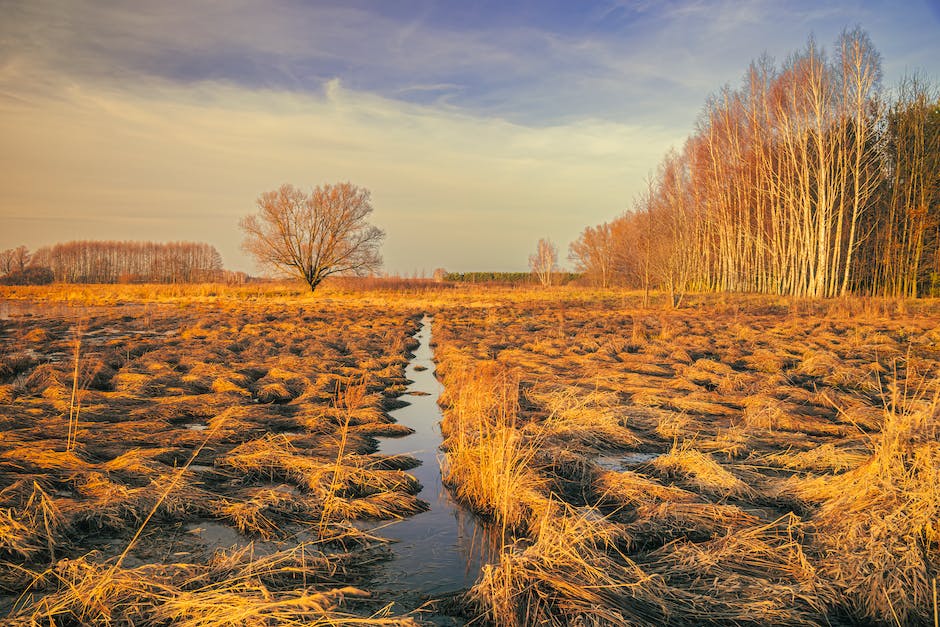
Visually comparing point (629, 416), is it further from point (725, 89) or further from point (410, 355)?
point (725, 89)

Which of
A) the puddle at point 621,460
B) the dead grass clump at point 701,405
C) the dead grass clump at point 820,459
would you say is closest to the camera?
the dead grass clump at point 820,459

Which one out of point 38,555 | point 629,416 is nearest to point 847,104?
point 629,416

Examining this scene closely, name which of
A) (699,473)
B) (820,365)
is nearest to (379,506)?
(699,473)

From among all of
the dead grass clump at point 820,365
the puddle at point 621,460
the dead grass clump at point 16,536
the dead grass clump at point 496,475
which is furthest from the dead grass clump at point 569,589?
the dead grass clump at point 820,365

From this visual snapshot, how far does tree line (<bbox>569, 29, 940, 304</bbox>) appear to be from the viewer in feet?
83.9

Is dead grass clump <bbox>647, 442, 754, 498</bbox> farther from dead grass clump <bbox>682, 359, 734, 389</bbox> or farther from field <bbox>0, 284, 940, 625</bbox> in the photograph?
dead grass clump <bbox>682, 359, 734, 389</bbox>

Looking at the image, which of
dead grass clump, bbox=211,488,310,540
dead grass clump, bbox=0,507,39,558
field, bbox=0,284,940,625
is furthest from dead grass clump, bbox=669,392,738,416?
dead grass clump, bbox=0,507,39,558

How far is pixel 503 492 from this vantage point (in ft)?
15.7

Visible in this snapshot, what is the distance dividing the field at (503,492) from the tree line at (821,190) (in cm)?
1617

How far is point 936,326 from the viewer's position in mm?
15977

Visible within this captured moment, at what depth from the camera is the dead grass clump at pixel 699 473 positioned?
16.8 feet

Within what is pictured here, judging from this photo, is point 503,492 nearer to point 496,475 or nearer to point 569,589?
point 496,475

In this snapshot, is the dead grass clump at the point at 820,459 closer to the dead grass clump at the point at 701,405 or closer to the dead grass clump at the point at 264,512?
the dead grass clump at the point at 701,405

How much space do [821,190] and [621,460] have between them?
82.1ft
